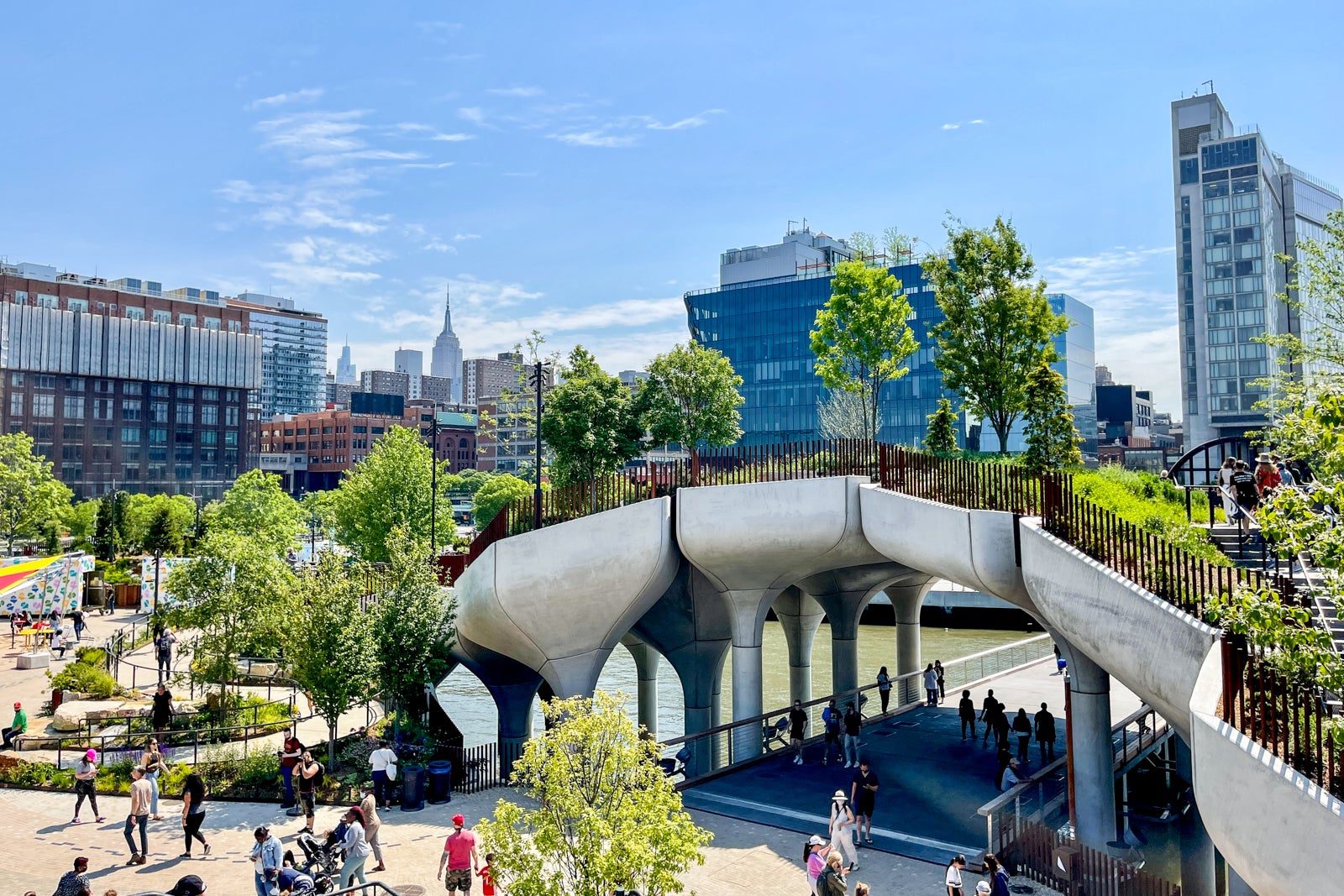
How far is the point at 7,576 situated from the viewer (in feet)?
140

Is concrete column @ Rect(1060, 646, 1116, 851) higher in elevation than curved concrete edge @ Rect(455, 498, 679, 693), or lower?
lower

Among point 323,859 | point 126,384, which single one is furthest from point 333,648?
point 126,384

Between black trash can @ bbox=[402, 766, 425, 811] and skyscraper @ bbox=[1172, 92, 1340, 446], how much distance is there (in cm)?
10375

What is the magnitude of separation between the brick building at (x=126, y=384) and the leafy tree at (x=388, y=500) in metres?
79.6

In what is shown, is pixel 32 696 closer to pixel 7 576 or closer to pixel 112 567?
pixel 7 576

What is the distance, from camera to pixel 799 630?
3444cm

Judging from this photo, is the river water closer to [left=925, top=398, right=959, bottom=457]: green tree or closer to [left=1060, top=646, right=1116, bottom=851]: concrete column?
[left=925, top=398, right=959, bottom=457]: green tree

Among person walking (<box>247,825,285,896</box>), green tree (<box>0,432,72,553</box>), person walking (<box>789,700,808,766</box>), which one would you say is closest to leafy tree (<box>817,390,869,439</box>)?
person walking (<box>789,700,808,766</box>)

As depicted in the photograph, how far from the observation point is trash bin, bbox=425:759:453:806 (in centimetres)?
2050

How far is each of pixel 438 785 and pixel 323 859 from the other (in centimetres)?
615

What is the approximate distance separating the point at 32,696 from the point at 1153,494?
3649 cm

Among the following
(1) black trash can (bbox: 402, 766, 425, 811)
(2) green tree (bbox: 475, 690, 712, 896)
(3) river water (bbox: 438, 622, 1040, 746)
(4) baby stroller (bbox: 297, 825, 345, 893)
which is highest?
(2) green tree (bbox: 475, 690, 712, 896)

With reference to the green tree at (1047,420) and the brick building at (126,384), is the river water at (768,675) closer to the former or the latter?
the green tree at (1047,420)

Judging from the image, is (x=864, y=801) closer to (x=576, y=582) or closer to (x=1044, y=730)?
(x=1044, y=730)
